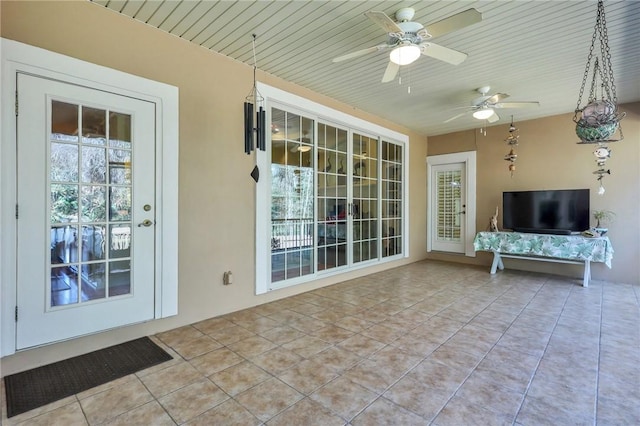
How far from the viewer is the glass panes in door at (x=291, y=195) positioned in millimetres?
3803

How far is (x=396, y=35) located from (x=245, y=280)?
284 centimetres

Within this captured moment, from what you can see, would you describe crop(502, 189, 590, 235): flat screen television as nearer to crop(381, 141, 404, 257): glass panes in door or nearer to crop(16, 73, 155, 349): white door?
crop(381, 141, 404, 257): glass panes in door

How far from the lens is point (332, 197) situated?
458 cm

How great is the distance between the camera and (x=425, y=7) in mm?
2441

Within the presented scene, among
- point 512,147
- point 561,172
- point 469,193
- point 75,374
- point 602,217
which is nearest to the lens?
point 75,374

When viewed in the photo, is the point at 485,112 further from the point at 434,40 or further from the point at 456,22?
the point at 456,22

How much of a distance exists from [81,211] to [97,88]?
101 centimetres

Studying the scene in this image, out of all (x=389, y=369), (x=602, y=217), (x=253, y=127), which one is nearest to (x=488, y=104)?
(x=602, y=217)

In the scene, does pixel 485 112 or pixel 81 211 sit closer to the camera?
pixel 81 211

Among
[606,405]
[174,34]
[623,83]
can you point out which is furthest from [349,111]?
[606,405]

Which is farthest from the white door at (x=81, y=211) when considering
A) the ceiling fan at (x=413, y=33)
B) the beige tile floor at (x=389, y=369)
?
the ceiling fan at (x=413, y=33)

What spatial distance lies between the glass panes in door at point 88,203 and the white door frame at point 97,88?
21 cm

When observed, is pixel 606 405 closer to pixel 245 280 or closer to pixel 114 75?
pixel 245 280

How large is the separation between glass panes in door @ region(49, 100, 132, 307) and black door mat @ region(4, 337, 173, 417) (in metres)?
0.45
